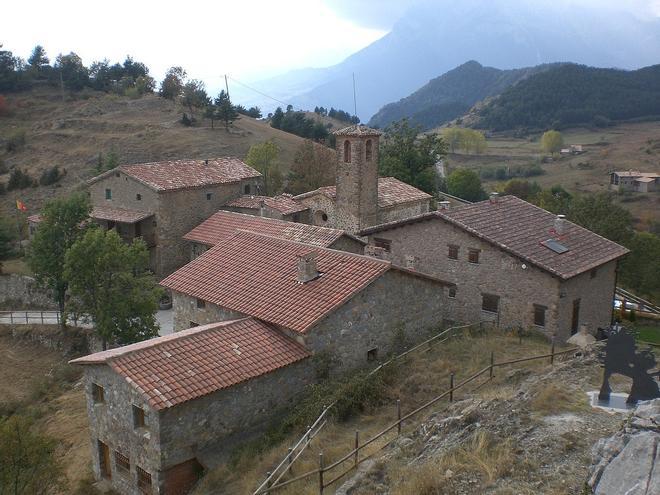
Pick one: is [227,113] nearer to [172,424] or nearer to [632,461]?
[172,424]

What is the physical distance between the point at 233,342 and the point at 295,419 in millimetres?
2596

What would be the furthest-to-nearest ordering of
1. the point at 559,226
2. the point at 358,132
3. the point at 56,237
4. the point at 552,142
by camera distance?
the point at 552,142 < the point at 358,132 < the point at 56,237 < the point at 559,226

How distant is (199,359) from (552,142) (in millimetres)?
99613

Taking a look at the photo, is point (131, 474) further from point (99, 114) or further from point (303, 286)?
point (99, 114)

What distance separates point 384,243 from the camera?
85.1ft

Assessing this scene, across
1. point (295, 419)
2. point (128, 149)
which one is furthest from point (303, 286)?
point (128, 149)

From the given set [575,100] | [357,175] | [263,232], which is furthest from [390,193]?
[575,100]

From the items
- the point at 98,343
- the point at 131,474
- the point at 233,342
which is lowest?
the point at 98,343

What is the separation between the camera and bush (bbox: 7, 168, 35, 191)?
182 feet

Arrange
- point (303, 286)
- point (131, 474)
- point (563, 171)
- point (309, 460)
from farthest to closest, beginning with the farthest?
point (563, 171)
point (303, 286)
point (131, 474)
point (309, 460)

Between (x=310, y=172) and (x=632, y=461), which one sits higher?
(x=310, y=172)

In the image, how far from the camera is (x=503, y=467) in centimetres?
970

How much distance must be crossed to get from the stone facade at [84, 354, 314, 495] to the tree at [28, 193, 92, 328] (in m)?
16.2

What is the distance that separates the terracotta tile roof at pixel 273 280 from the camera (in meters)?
17.2
